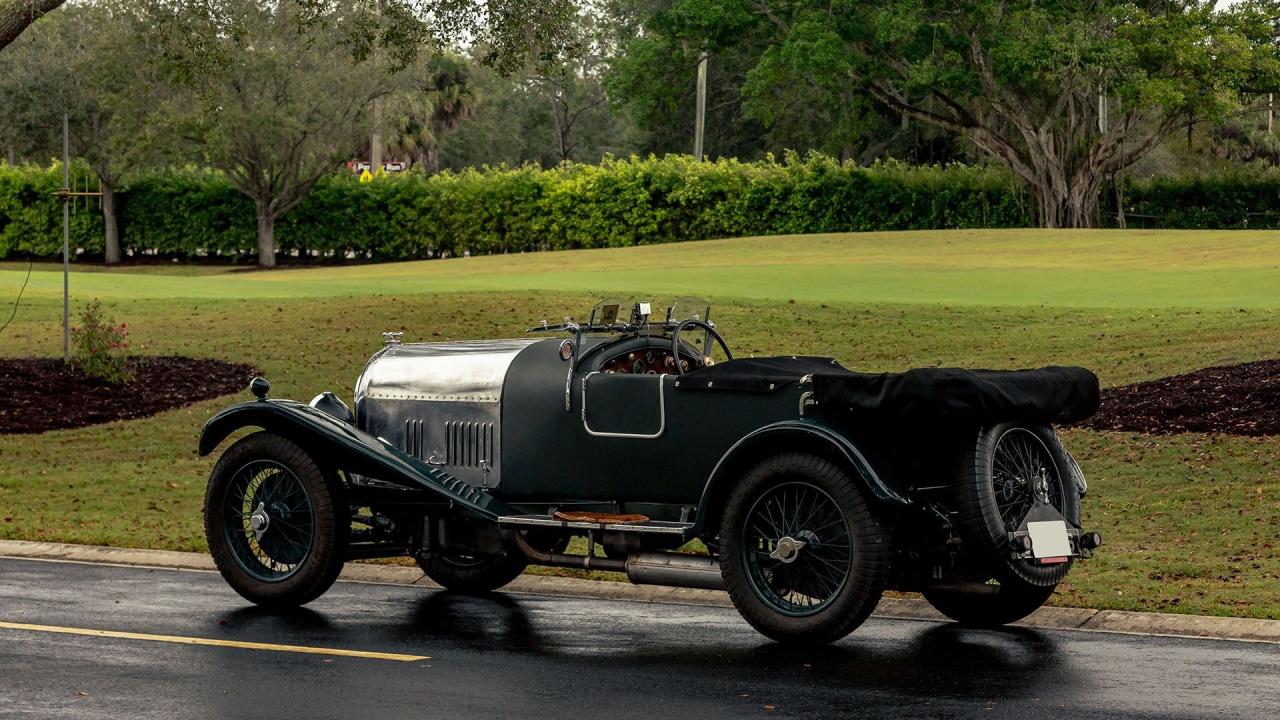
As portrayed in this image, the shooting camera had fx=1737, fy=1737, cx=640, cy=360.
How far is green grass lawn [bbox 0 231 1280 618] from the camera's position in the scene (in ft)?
40.1

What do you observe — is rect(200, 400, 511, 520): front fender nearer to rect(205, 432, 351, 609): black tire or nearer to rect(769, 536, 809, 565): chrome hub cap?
rect(205, 432, 351, 609): black tire

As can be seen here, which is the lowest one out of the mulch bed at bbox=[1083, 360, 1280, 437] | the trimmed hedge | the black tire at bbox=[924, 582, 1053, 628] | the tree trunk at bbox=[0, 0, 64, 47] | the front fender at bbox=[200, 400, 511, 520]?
the black tire at bbox=[924, 582, 1053, 628]

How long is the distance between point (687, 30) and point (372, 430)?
3955 cm

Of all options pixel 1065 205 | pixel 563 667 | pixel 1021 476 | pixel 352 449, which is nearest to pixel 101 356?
pixel 352 449

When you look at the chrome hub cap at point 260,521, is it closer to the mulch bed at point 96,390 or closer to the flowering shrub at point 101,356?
the mulch bed at point 96,390

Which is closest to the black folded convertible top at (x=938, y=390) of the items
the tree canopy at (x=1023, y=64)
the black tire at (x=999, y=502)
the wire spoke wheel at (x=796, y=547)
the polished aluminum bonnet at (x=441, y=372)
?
the black tire at (x=999, y=502)

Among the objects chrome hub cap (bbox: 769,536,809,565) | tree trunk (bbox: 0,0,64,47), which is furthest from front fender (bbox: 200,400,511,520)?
tree trunk (bbox: 0,0,64,47)

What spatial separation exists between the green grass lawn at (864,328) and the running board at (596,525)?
8.00 ft

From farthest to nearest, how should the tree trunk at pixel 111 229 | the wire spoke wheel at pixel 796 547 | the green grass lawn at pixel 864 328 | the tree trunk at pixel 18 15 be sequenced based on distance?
the tree trunk at pixel 111 229 → the tree trunk at pixel 18 15 → the green grass lawn at pixel 864 328 → the wire spoke wheel at pixel 796 547

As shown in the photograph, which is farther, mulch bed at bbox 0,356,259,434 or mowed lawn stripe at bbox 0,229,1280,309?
mowed lawn stripe at bbox 0,229,1280,309

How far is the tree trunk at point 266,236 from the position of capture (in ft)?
169

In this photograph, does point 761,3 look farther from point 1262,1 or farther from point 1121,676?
point 1121,676

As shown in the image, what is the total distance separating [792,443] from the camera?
809cm

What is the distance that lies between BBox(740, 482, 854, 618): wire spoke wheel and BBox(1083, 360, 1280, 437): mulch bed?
801 cm
